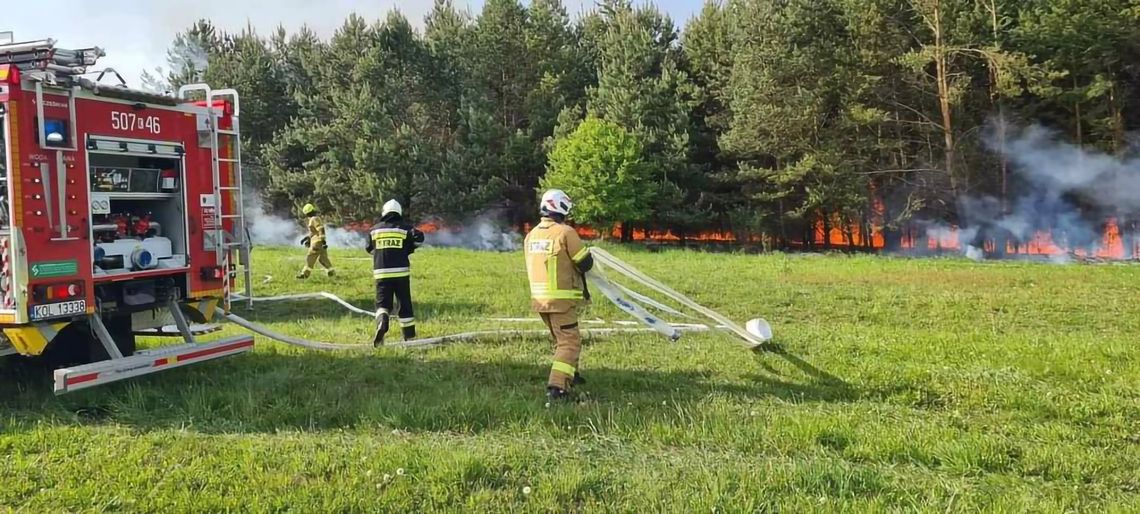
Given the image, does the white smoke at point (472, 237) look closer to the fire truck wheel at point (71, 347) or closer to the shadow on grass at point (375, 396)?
the shadow on grass at point (375, 396)

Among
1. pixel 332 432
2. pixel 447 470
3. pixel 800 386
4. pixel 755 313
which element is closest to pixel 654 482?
pixel 447 470

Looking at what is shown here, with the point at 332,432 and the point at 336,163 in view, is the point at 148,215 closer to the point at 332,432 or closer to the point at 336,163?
the point at 332,432

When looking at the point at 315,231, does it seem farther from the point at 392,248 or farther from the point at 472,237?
the point at 472,237

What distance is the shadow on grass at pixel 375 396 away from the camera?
5.64m

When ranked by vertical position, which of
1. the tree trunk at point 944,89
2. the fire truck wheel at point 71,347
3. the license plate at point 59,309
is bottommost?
the fire truck wheel at point 71,347

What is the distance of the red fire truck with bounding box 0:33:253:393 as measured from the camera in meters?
5.74

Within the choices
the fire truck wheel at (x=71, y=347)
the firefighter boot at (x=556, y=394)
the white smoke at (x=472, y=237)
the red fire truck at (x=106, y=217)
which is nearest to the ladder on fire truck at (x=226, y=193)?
the red fire truck at (x=106, y=217)

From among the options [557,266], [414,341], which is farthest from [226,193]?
[557,266]

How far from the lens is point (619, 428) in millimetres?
5297

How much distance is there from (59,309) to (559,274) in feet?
11.7

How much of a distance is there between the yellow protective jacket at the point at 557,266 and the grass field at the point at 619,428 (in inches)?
29.1

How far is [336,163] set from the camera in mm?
35719

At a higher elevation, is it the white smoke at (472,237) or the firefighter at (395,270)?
the white smoke at (472,237)

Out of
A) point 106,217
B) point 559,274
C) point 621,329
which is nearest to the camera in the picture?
point 559,274
